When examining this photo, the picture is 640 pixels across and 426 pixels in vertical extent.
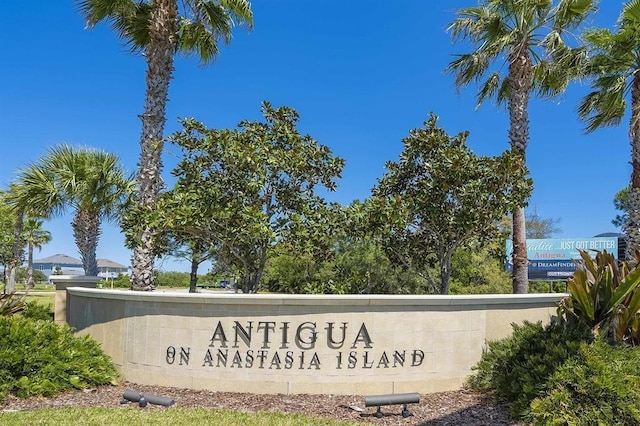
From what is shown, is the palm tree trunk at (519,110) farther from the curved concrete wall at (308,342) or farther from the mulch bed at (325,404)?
the mulch bed at (325,404)

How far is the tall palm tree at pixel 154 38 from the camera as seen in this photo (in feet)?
35.9

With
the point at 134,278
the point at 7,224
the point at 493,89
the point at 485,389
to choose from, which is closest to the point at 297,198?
the point at 134,278

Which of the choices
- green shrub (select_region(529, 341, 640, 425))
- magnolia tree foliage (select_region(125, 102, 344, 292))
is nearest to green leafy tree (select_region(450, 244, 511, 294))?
magnolia tree foliage (select_region(125, 102, 344, 292))

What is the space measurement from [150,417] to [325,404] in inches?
86.2

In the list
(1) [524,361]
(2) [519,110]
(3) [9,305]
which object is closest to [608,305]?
(1) [524,361]

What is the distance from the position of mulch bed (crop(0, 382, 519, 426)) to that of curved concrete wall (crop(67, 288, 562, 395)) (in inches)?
9.2

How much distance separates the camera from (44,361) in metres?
7.22

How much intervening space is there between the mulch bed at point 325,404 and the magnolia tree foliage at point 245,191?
10.6 ft

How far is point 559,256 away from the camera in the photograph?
1288 inches

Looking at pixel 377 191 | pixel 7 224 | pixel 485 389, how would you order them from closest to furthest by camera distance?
pixel 485 389, pixel 377 191, pixel 7 224

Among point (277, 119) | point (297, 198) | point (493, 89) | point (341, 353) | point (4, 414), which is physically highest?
point (493, 89)

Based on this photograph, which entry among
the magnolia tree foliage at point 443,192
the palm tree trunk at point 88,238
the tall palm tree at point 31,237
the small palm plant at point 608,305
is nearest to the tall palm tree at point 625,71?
the magnolia tree foliage at point 443,192

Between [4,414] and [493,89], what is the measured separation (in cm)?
1525

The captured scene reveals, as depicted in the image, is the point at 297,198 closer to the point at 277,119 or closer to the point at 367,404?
the point at 277,119
